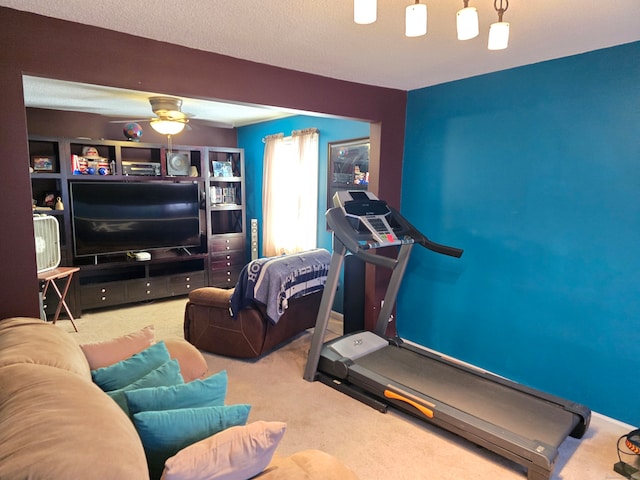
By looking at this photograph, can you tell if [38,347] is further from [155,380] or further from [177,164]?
[177,164]

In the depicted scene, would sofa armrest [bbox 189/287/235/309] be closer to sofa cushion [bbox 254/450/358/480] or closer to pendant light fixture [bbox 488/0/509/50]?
sofa cushion [bbox 254/450/358/480]

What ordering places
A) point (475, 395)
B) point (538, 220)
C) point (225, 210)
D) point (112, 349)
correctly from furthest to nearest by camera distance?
point (225, 210) → point (538, 220) → point (475, 395) → point (112, 349)

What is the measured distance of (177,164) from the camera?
17.4 feet

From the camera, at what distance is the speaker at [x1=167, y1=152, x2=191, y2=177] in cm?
525

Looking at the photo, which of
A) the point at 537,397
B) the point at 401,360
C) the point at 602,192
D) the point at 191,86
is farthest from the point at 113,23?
the point at 537,397

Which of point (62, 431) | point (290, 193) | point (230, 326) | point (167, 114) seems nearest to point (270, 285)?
point (230, 326)

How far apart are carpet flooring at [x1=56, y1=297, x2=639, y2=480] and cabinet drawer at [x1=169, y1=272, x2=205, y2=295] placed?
224cm

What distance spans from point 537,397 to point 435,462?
2.68 feet

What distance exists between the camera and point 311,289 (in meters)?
3.73

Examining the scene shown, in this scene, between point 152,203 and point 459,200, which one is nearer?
point 459,200

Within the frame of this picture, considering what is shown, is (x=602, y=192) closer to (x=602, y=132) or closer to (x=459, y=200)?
(x=602, y=132)

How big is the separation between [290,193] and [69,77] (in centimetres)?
305

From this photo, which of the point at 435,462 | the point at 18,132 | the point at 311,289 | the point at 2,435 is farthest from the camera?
the point at 311,289

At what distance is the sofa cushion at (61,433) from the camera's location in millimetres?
875
